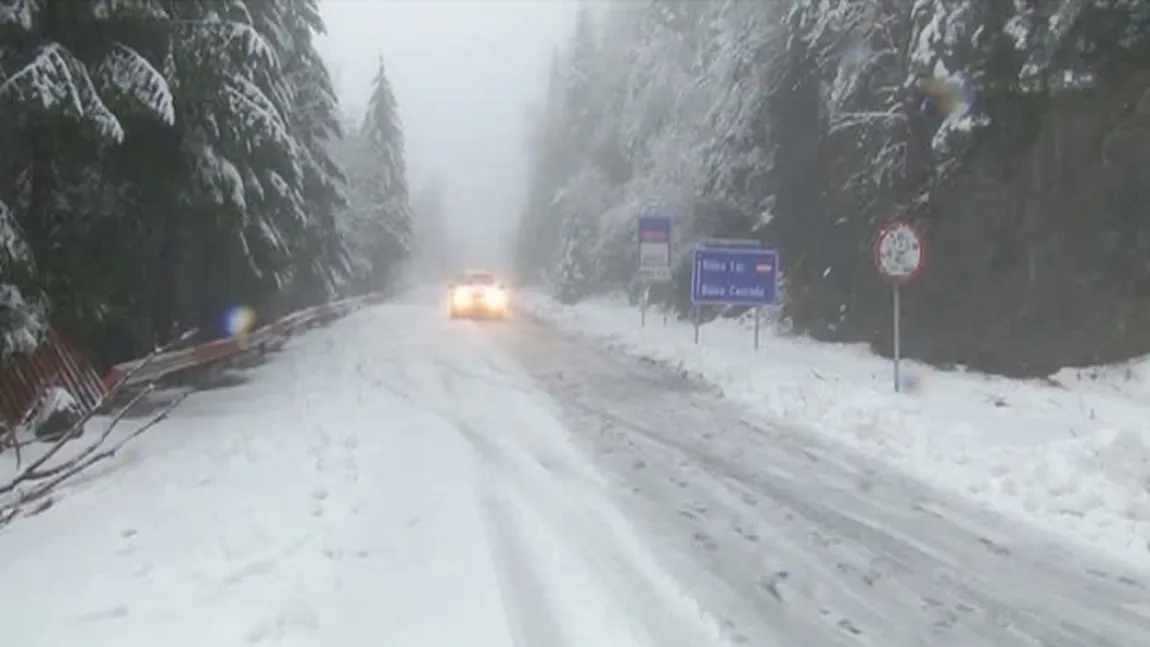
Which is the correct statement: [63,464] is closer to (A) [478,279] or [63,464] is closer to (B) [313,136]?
(B) [313,136]

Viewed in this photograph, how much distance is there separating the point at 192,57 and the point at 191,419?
497 cm

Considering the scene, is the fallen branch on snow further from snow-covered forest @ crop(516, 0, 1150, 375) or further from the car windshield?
the car windshield

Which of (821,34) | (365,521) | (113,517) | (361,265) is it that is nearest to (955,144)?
(821,34)

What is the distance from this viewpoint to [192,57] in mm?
13414

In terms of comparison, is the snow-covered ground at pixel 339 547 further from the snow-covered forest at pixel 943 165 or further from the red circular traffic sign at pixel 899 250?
the snow-covered forest at pixel 943 165

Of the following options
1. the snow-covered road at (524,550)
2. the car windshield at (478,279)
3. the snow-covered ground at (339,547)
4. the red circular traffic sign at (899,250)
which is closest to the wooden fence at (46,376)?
the snow-covered ground at (339,547)

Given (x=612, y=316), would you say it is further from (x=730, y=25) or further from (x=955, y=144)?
(x=955, y=144)

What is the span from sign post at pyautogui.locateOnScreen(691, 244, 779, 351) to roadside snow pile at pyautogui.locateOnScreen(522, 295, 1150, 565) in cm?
134

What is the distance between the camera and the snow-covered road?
5.66 meters

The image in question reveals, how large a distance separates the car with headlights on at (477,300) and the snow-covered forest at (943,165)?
21.4ft

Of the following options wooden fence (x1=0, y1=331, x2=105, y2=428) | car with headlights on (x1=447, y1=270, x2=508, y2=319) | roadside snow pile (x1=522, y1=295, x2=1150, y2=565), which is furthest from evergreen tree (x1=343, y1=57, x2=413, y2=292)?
wooden fence (x1=0, y1=331, x2=105, y2=428)

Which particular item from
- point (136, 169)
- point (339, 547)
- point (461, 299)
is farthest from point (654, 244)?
point (339, 547)

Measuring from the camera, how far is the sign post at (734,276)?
21438mm

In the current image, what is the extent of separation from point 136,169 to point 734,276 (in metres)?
12.4
